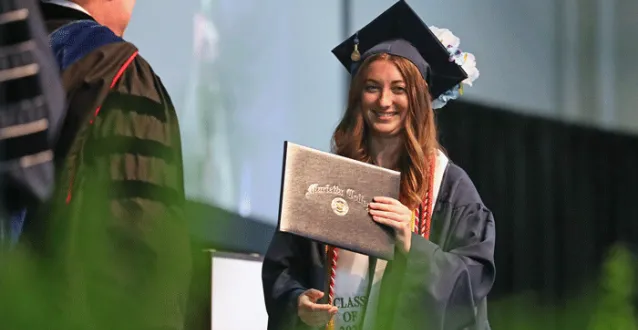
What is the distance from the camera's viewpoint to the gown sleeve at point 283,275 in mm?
2062

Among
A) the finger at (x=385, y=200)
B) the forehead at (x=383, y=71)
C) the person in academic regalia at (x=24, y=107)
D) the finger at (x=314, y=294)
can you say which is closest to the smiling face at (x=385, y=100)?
the forehead at (x=383, y=71)

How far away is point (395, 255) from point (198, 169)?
5.33ft

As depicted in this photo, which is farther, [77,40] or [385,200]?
[385,200]

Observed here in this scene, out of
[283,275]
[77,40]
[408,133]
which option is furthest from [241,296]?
[77,40]

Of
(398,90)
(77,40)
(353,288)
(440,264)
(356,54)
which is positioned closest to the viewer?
(77,40)

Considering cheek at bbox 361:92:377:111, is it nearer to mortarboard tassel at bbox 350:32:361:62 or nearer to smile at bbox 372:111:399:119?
smile at bbox 372:111:399:119

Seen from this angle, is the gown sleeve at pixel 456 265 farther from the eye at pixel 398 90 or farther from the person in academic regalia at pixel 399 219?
the eye at pixel 398 90

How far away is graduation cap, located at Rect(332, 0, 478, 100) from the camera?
238cm

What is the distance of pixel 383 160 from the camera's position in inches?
89.3

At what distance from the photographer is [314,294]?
201 cm

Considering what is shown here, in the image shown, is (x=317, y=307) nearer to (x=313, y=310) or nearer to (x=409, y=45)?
(x=313, y=310)

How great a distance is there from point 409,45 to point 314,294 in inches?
31.3

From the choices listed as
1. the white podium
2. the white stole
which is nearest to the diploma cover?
the white stole

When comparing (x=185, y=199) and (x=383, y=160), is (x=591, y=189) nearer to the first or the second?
(x=383, y=160)
